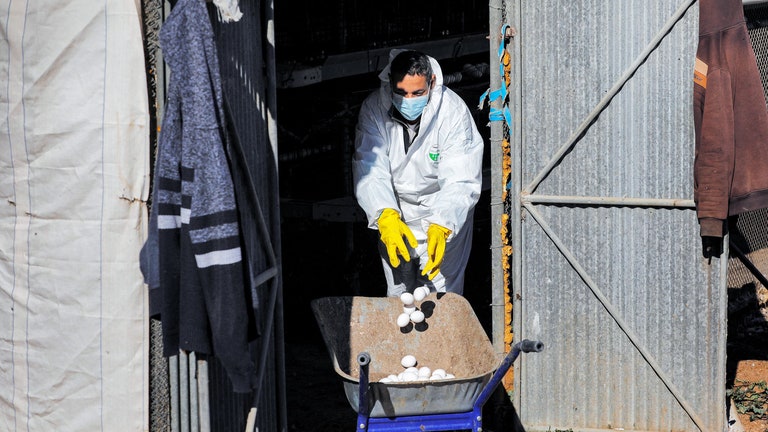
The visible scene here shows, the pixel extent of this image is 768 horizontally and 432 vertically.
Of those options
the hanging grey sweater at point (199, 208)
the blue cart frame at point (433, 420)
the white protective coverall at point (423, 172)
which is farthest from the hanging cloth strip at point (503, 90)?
the hanging grey sweater at point (199, 208)

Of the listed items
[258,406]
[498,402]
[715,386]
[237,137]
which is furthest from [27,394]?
[715,386]

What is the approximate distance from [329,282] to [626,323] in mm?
3582

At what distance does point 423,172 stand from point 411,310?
1274mm

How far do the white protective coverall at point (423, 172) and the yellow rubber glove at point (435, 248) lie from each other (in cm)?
11

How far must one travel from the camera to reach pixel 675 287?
19.6 feet

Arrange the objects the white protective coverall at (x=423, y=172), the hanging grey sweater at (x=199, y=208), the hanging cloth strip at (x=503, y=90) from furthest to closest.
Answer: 1. the white protective coverall at (x=423, y=172)
2. the hanging cloth strip at (x=503, y=90)
3. the hanging grey sweater at (x=199, y=208)

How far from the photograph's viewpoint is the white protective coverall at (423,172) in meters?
6.35

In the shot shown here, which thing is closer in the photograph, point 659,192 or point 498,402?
point 659,192

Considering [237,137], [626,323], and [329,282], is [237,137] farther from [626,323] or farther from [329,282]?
[329,282]

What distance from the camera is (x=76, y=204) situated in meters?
4.47

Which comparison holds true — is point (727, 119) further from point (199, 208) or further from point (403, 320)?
point (199, 208)

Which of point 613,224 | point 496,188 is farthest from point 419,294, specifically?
point 613,224

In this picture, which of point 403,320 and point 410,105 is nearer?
point 403,320

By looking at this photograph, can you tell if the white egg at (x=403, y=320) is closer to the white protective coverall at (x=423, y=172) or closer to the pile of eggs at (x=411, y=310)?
the pile of eggs at (x=411, y=310)
